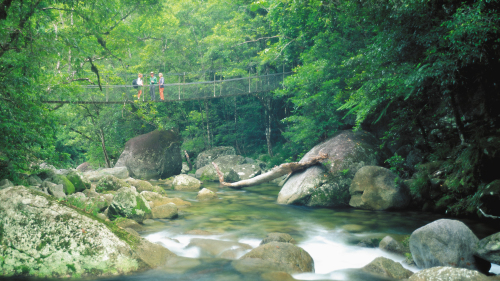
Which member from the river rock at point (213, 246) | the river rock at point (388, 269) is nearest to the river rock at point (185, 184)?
the river rock at point (213, 246)

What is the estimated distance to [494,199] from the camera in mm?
5652

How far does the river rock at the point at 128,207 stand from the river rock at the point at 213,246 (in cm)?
191

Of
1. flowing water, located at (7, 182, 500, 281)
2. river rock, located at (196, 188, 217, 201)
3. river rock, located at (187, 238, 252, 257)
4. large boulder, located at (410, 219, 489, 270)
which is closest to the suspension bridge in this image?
river rock, located at (196, 188, 217, 201)

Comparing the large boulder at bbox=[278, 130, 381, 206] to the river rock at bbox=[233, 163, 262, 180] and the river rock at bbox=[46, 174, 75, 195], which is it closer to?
the river rock at bbox=[46, 174, 75, 195]

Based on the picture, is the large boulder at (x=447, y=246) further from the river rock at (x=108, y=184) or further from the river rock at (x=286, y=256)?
the river rock at (x=108, y=184)

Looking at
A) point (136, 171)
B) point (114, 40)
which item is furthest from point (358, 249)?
point (136, 171)

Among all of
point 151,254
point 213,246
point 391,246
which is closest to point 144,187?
point 213,246

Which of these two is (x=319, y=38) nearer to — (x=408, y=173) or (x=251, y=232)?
(x=408, y=173)

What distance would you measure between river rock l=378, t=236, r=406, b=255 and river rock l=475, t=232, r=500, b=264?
112 cm

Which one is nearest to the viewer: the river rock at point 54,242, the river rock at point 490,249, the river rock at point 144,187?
the river rock at point 54,242

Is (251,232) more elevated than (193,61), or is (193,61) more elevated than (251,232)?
(193,61)

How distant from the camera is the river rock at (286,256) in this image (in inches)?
164

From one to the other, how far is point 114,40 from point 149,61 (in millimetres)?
8008

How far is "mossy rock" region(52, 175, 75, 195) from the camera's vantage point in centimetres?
770
